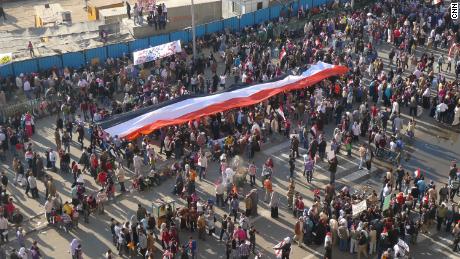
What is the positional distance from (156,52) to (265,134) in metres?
9.00

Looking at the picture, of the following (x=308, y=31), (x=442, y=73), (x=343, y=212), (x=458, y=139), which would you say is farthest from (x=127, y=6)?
(x=343, y=212)

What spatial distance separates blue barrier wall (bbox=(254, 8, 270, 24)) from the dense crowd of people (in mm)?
1643

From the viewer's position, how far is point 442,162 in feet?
99.1

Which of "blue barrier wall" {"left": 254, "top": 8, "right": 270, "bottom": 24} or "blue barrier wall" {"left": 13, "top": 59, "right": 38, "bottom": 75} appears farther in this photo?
"blue barrier wall" {"left": 254, "top": 8, "right": 270, "bottom": 24}

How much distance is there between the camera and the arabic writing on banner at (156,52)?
3653 cm

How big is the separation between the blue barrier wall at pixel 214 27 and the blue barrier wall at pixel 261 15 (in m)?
2.56

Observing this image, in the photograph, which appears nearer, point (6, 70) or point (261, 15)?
point (6, 70)

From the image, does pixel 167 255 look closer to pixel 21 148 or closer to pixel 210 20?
pixel 21 148

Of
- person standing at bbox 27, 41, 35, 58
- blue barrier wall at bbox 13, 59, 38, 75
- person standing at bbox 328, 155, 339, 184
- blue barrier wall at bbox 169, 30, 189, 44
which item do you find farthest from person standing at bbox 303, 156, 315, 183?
person standing at bbox 27, 41, 35, 58

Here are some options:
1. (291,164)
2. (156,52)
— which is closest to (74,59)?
(156,52)

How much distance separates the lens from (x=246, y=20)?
146 ft

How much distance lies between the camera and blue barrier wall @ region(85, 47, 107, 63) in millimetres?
38875

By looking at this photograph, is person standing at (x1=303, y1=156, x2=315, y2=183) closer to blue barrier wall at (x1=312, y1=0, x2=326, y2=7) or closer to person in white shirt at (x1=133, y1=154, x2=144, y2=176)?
person in white shirt at (x1=133, y1=154, x2=144, y2=176)

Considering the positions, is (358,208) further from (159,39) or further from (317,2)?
(317,2)
